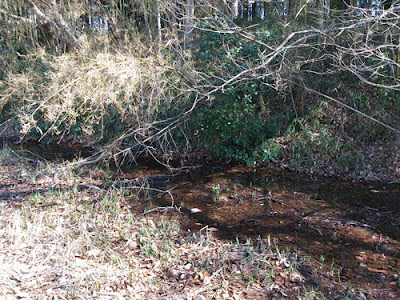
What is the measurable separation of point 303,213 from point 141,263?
3.31m

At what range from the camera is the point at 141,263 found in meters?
4.18

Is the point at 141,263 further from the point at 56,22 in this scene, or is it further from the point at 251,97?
the point at 56,22

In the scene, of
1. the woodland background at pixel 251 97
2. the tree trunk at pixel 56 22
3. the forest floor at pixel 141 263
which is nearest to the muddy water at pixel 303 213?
the forest floor at pixel 141 263

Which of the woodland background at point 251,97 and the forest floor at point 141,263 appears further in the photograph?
the woodland background at point 251,97

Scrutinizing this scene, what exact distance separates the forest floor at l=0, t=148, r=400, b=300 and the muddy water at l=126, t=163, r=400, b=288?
0.18 m

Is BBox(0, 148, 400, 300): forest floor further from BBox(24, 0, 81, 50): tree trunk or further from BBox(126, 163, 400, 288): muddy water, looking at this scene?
BBox(24, 0, 81, 50): tree trunk

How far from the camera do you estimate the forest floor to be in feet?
11.8

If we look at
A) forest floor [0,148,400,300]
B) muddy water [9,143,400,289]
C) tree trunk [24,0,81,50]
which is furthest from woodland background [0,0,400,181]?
forest floor [0,148,400,300]

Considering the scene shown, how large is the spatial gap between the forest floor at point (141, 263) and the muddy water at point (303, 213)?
184mm

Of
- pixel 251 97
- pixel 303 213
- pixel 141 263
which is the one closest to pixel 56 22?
pixel 251 97

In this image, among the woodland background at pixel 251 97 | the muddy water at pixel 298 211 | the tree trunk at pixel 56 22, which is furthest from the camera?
the tree trunk at pixel 56 22

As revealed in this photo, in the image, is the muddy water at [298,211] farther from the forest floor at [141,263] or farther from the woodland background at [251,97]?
the woodland background at [251,97]

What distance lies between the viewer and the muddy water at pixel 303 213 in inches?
185

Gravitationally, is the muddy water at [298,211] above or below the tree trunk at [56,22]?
below
